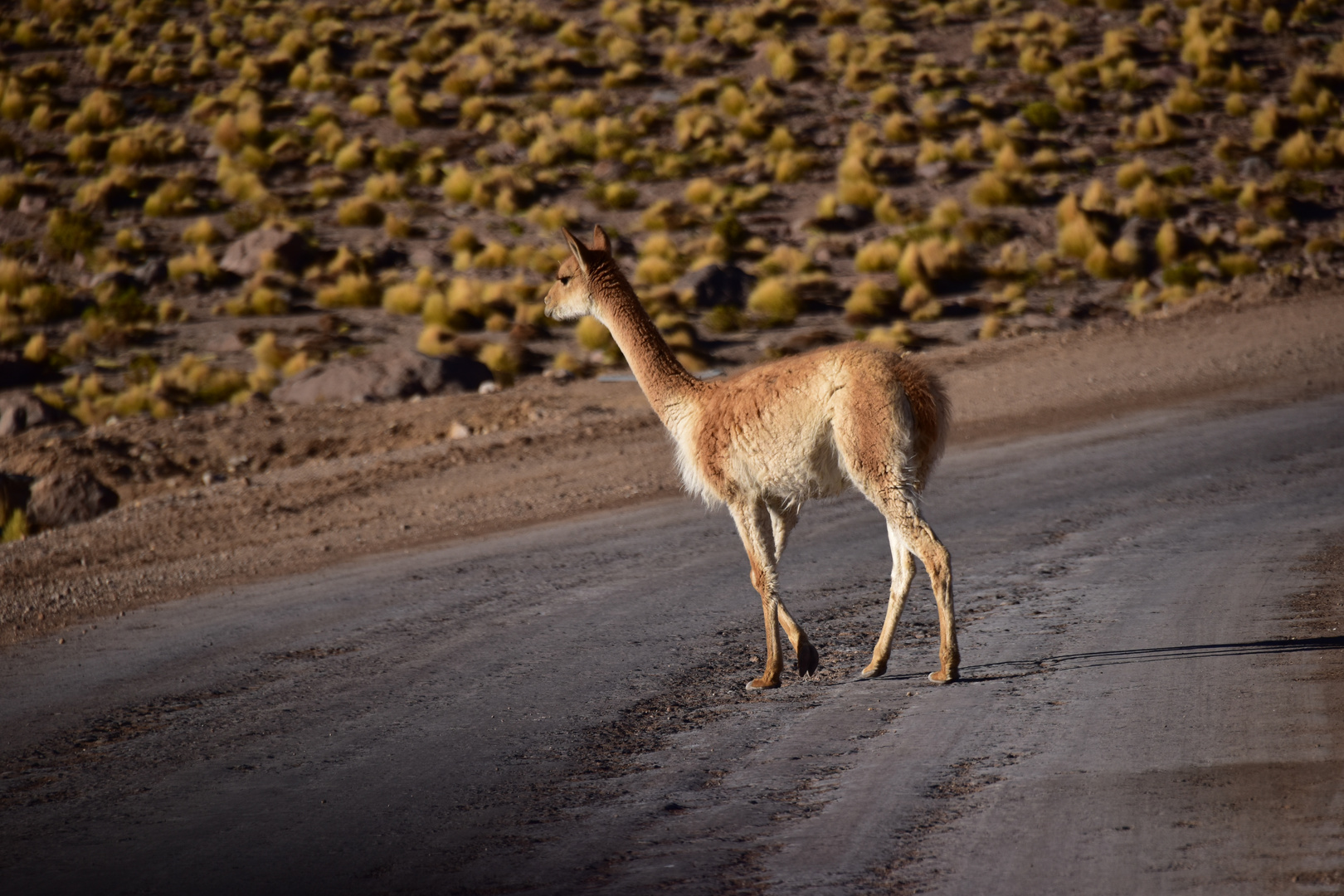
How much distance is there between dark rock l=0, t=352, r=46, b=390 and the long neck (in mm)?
20715

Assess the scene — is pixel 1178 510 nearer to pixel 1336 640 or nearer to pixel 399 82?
pixel 1336 640

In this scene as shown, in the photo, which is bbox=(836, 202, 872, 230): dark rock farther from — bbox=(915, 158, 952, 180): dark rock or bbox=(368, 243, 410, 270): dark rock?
bbox=(368, 243, 410, 270): dark rock

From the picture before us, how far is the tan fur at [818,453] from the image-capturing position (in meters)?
6.41

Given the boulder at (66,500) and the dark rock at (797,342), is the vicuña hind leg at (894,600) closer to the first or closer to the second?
the boulder at (66,500)

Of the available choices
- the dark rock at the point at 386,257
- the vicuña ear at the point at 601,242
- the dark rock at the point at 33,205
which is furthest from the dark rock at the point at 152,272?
the vicuña ear at the point at 601,242

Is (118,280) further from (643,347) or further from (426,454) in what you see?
(643,347)

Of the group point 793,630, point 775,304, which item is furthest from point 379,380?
point 793,630

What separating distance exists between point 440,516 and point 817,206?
22480mm

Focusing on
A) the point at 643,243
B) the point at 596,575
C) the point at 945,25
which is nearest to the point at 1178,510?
the point at 596,575

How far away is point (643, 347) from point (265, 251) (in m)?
25.1

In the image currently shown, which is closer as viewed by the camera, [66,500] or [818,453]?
[818,453]

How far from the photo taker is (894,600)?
6.76 meters

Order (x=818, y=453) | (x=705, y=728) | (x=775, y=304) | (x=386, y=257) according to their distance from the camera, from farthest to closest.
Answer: (x=386, y=257)
(x=775, y=304)
(x=818, y=453)
(x=705, y=728)

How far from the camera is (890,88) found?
137 feet
